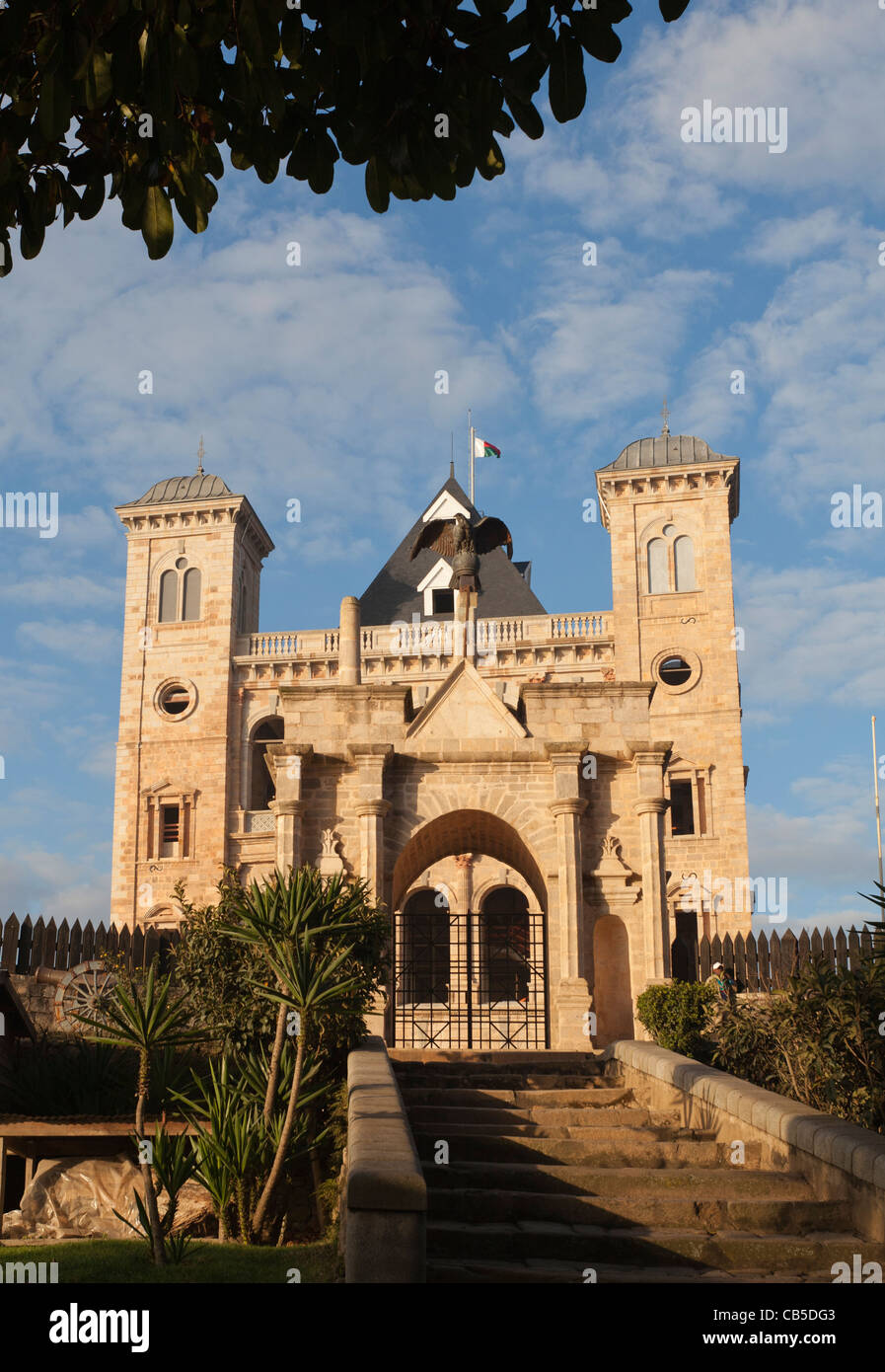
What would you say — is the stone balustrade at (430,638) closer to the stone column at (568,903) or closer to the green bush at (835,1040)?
the stone column at (568,903)

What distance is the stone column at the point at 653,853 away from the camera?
16969mm

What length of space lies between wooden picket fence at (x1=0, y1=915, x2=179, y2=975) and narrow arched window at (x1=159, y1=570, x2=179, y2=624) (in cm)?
2495

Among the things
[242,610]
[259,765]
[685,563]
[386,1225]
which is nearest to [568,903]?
[386,1225]

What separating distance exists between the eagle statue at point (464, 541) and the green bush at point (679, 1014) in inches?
264

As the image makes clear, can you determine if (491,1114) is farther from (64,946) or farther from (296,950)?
(64,946)

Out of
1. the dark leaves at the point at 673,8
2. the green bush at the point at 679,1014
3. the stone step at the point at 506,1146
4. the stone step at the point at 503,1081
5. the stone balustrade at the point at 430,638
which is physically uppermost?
the stone balustrade at the point at 430,638

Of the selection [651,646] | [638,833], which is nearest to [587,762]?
[638,833]

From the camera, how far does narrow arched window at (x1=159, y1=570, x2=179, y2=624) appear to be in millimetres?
44594

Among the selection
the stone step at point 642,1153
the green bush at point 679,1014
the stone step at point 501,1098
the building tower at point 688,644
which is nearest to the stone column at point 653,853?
the green bush at point 679,1014

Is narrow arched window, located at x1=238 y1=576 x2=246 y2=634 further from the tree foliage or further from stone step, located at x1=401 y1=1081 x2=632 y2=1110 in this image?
the tree foliage

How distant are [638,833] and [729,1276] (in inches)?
402

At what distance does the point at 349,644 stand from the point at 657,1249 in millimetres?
18795

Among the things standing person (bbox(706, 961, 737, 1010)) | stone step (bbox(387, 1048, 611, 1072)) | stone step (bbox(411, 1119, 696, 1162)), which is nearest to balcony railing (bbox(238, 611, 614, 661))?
standing person (bbox(706, 961, 737, 1010))

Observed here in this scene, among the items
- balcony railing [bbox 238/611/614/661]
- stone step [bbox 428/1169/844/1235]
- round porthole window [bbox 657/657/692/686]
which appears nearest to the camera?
stone step [bbox 428/1169/844/1235]
